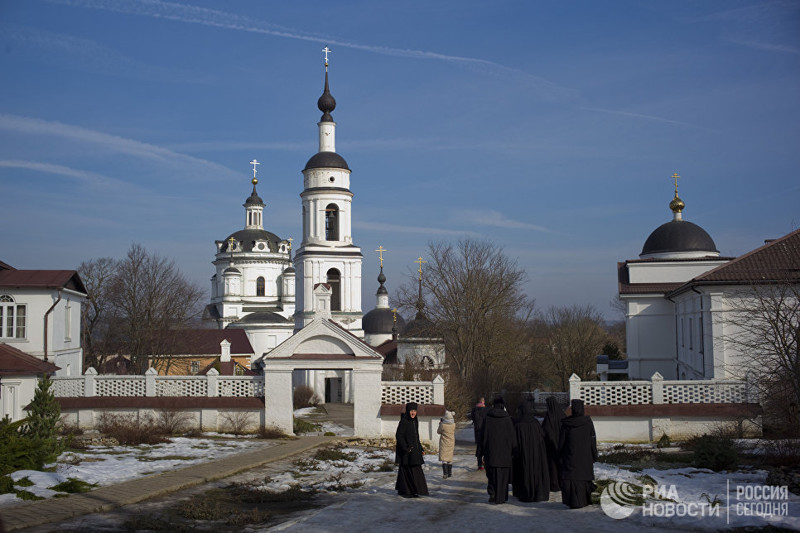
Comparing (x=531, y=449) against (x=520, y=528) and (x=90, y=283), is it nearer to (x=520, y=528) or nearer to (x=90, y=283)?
(x=520, y=528)

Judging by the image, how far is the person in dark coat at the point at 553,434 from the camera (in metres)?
11.5

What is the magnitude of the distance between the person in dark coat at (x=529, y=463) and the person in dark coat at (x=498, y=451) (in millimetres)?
143

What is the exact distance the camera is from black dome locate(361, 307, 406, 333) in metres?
53.3

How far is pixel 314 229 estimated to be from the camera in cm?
4662

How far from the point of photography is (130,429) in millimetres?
18328

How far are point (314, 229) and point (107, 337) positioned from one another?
14.8 metres

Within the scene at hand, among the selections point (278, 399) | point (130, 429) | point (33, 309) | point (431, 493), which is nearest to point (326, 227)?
point (33, 309)

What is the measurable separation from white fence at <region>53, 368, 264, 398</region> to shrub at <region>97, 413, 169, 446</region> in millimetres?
767

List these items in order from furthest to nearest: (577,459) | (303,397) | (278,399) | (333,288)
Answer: (333,288) < (303,397) < (278,399) < (577,459)

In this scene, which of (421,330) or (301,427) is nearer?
(301,427)

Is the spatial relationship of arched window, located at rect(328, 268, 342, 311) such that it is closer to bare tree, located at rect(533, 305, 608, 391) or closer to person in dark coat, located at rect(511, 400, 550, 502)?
bare tree, located at rect(533, 305, 608, 391)

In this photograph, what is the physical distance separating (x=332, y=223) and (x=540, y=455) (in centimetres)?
3732

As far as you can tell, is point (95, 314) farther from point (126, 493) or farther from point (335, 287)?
point (126, 493)

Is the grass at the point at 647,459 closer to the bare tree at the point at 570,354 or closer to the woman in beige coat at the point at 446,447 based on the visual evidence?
the woman in beige coat at the point at 446,447
